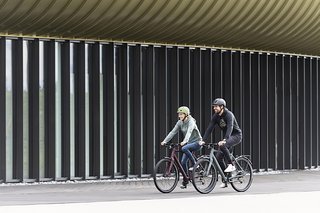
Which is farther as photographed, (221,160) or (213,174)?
(221,160)

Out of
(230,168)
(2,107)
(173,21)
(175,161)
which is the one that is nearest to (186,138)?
(175,161)

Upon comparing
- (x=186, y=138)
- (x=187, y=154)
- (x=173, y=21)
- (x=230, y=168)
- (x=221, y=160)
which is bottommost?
(x=230, y=168)

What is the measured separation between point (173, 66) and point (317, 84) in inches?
189

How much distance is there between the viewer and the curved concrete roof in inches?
537

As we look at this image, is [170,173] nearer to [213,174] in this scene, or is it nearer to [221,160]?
[213,174]

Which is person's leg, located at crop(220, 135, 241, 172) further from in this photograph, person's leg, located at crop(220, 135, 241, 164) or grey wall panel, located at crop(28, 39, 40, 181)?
grey wall panel, located at crop(28, 39, 40, 181)

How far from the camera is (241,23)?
606 inches

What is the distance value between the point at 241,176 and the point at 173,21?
367 centimetres

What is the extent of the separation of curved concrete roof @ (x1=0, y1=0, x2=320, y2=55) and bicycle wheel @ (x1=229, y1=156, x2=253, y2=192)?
3423mm

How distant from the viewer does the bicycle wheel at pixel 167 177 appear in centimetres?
1238

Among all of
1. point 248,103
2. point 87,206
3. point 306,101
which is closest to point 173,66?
point 248,103

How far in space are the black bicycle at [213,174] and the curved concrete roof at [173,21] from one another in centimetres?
324

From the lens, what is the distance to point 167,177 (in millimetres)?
12438

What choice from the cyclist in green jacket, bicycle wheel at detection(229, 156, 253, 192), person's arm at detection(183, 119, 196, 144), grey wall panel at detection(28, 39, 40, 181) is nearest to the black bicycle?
bicycle wheel at detection(229, 156, 253, 192)
